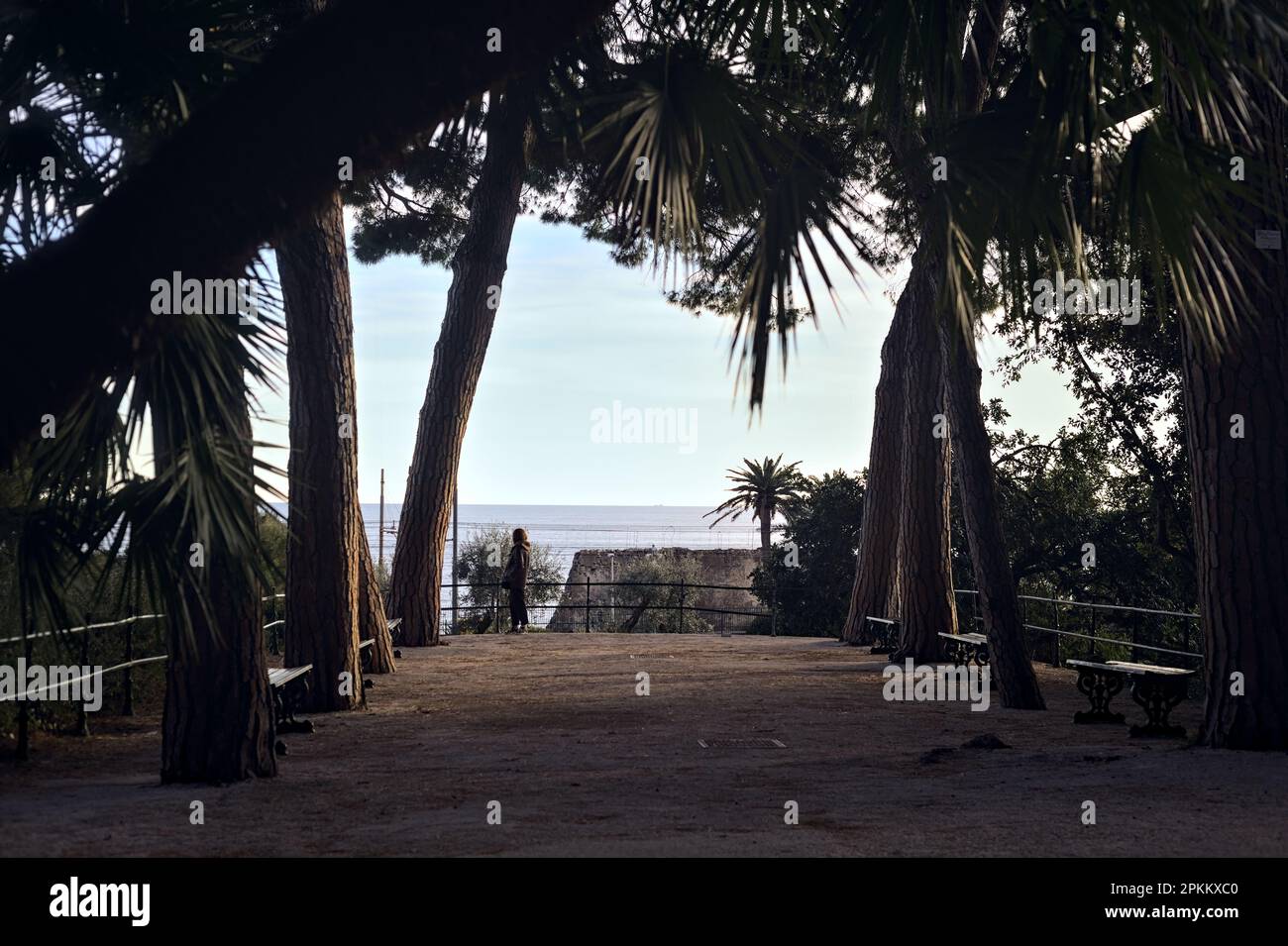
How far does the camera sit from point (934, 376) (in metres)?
17.9

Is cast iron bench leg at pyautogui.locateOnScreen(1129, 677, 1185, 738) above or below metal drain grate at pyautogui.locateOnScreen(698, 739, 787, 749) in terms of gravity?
above

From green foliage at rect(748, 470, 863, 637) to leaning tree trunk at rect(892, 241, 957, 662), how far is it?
1439 centimetres

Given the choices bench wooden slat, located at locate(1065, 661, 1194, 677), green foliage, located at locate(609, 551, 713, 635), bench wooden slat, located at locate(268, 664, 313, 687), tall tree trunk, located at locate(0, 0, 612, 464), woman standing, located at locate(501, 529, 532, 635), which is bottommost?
green foliage, located at locate(609, 551, 713, 635)

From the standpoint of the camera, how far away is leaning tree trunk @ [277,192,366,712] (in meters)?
12.3

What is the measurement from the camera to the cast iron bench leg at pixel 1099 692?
11719 mm

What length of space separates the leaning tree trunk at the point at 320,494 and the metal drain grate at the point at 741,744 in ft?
13.3

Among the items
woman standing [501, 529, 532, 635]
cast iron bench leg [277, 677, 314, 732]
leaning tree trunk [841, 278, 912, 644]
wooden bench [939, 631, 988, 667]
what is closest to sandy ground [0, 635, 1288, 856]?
cast iron bench leg [277, 677, 314, 732]

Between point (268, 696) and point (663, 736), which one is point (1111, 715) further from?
point (268, 696)

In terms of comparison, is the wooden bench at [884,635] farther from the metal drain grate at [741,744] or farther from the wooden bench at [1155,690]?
the metal drain grate at [741,744]

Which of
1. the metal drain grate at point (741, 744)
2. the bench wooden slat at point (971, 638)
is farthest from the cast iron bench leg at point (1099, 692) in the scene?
the metal drain grate at point (741, 744)

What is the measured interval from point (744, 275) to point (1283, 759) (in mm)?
5341

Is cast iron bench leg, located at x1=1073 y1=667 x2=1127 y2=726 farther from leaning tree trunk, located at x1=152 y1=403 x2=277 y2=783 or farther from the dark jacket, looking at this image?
the dark jacket

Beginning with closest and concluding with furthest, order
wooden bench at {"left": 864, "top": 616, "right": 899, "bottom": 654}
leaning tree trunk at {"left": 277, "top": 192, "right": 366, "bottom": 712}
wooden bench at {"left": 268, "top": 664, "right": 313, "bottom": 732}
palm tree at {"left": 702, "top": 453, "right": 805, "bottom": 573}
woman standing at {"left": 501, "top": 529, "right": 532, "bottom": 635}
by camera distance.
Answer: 1. wooden bench at {"left": 268, "top": 664, "right": 313, "bottom": 732}
2. leaning tree trunk at {"left": 277, "top": 192, "right": 366, "bottom": 712}
3. wooden bench at {"left": 864, "top": 616, "right": 899, "bottom": 654}
4. woman standing at {"left": 501, "top": 529, "right": 532, "bottom": 635}
5. palm tree at {"left": 702, "top": 453, "right": 805, "bottom": 573}
